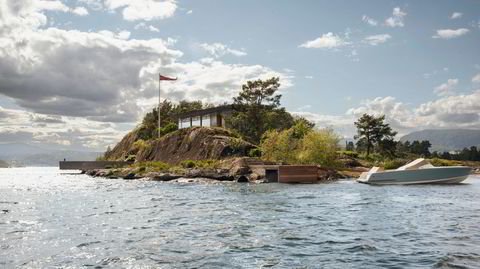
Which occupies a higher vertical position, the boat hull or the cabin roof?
the cabin roof

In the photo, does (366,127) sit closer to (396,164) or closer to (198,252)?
(396,164)

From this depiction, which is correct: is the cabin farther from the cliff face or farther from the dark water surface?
the dark water surface

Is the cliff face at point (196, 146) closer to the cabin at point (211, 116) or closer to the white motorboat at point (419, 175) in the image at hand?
the cabin at point (211, 116)

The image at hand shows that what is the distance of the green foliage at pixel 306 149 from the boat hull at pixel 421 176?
1759cm

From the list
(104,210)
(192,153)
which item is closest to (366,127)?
(192,153)

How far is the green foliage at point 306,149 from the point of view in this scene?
72.4 meters

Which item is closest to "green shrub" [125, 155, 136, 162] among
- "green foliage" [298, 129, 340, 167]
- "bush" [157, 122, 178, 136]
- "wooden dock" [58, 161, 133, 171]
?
"wooden dock" [58, 161, 133, 171]

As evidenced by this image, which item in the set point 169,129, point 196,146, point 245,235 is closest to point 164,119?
point 169,129

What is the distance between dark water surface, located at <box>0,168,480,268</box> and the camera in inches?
576

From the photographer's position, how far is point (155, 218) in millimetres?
25188

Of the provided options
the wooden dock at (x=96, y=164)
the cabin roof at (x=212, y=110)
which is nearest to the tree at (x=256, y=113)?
the cabin roof at (x=212, y=110)

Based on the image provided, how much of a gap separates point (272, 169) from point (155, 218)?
3876 centimetres

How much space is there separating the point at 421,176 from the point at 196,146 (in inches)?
2160

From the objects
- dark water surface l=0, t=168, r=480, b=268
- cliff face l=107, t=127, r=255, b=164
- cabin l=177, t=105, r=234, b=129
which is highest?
cabin l=177, t=105, r=234, b=129
